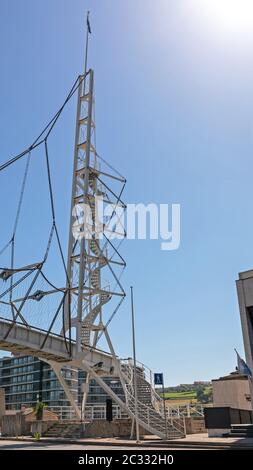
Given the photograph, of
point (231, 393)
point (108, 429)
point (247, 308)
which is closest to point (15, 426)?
point (108, 429)

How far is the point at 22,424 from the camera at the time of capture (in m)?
39.8

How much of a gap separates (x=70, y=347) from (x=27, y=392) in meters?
108

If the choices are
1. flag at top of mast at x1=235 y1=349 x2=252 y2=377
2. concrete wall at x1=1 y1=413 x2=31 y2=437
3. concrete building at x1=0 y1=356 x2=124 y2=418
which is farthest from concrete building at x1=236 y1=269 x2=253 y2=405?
concrete building at x1=0 y1=356 x2=124 y2=418

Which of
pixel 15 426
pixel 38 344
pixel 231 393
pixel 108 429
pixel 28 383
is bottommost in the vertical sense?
pixel 108 429

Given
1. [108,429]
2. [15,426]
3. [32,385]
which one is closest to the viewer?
[108,429]

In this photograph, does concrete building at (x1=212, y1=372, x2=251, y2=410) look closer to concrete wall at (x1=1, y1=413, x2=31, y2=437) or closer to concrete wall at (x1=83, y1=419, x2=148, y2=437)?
concrete wall at (x1=83, y1=419, x2=148, y2=437)

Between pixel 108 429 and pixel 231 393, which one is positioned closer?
pixel 108 429

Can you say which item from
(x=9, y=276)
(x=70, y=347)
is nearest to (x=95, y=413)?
(x=70, y=347)

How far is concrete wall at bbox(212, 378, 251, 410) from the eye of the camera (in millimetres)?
38000

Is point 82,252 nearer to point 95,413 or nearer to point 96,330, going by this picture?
point 96,330

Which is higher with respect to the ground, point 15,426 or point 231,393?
point 231,393

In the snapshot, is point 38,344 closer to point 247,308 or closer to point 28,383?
point 247,308

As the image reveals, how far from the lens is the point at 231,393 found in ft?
125

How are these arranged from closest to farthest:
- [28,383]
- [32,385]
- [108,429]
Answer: [108,429]
[32,385]
[28,383]
